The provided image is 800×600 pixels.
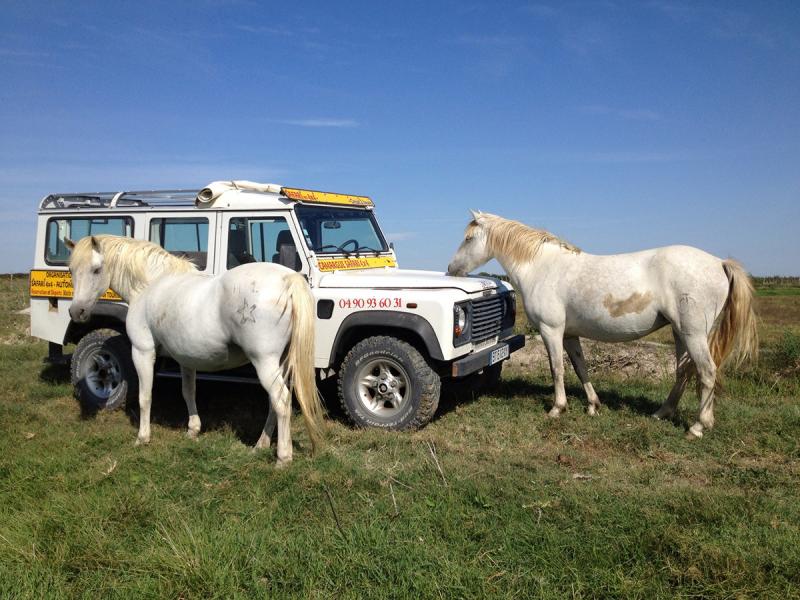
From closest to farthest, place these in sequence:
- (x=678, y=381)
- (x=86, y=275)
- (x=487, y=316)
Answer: (x=86, y=275)
(x=678, y=381)
(x=487, y=316)

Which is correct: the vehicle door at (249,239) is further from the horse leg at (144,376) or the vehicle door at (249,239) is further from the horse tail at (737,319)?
the horse tail at (737,319)

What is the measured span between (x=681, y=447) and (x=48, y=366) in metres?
8.52

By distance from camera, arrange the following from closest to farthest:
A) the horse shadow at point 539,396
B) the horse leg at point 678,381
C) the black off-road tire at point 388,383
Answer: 1. the black off-road tire at point 388,383
2. the horse leg at point 678,381
3. the horse shadow at point 539,396

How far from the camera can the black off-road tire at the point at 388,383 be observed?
5758mm

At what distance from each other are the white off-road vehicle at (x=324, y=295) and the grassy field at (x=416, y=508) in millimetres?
469

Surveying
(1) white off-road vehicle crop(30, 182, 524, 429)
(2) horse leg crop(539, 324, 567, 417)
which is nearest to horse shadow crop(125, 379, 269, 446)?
(1) white off-road vehicle crop(30, 182, 524, 429)

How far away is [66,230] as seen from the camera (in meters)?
7.58

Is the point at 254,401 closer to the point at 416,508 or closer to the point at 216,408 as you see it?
the point at 216,408

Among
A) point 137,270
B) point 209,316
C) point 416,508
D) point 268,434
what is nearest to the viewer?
point 416,508

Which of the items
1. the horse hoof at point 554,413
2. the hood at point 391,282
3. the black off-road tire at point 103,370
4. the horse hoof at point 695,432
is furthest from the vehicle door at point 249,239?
the horse hoof at point 695,432

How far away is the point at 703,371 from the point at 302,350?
3.59 m

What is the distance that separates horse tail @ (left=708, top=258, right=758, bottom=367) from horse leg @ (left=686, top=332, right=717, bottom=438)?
267mm

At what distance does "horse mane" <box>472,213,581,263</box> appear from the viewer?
6723mm

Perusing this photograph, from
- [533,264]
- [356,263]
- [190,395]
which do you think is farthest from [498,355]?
[190,395]
